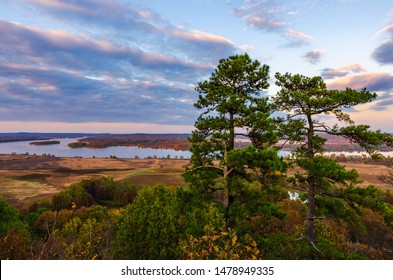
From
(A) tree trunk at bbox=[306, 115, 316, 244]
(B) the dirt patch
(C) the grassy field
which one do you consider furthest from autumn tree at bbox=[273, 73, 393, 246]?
(C) the grassy field

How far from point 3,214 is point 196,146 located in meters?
33.1

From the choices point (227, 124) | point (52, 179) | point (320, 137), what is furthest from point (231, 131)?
point (52, 179)

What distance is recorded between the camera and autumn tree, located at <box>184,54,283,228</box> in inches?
582

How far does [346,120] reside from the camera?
14.6 m

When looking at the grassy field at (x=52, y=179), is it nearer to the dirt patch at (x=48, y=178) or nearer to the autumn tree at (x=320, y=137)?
the dirt patch at (x=48, y=178)

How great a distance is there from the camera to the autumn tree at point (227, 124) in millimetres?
14789

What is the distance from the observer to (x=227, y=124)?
15.5 m

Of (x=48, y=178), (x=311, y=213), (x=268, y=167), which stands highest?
(x=268, y=167)

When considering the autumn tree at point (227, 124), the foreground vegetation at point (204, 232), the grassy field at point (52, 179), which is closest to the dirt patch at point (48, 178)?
the grassy field at point (52, 179)

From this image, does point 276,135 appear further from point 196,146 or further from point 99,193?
point 99,193

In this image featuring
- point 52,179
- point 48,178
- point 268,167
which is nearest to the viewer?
point 268,167

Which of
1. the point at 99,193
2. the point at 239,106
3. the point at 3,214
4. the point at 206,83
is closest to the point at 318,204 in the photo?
the point at 239,106

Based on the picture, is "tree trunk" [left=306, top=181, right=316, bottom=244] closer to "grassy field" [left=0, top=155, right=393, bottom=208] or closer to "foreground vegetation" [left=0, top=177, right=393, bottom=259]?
"foreground vegetation" [left=0, top=177, right=393, bottom=259]

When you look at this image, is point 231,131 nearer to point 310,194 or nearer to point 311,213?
point 310,194
